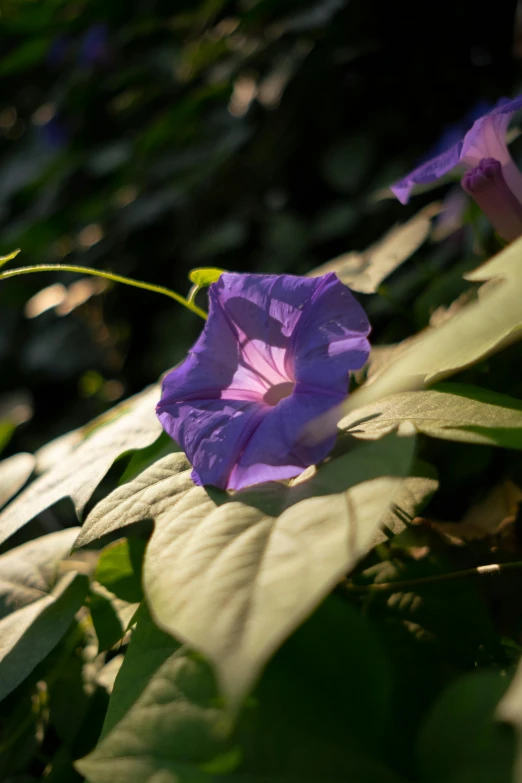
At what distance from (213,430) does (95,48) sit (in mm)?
2774

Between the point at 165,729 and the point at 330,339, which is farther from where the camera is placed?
the point at 330,339

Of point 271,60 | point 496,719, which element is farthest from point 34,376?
point 496,719

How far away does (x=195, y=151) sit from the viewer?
98.7 inches

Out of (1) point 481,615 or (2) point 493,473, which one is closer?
(1) point 481,615

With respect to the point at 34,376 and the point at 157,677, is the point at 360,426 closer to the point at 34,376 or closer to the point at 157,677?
the point at 157,677

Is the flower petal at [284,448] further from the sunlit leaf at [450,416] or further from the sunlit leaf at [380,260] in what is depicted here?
the sunlit leaf at [380,260]

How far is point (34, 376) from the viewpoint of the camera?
9.81ft

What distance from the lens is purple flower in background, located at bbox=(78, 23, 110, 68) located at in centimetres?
288

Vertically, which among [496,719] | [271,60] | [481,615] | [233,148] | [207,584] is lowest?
[481,615]

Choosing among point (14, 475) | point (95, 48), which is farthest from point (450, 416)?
point (95, 48)

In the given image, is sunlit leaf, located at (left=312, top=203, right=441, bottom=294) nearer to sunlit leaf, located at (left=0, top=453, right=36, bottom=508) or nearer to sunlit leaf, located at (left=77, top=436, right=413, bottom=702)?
sunlit leaf, located at (left=77, top=436, right=413, bottom=702)

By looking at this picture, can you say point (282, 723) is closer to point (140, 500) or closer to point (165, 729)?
point (165, 729)

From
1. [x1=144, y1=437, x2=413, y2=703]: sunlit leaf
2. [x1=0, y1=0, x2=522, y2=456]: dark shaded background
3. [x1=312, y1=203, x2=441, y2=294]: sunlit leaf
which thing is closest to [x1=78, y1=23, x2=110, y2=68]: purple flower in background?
[x1=0, y1=0, x2=522, y2=456]: dark shaded background

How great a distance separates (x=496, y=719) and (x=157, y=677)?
0.23m
